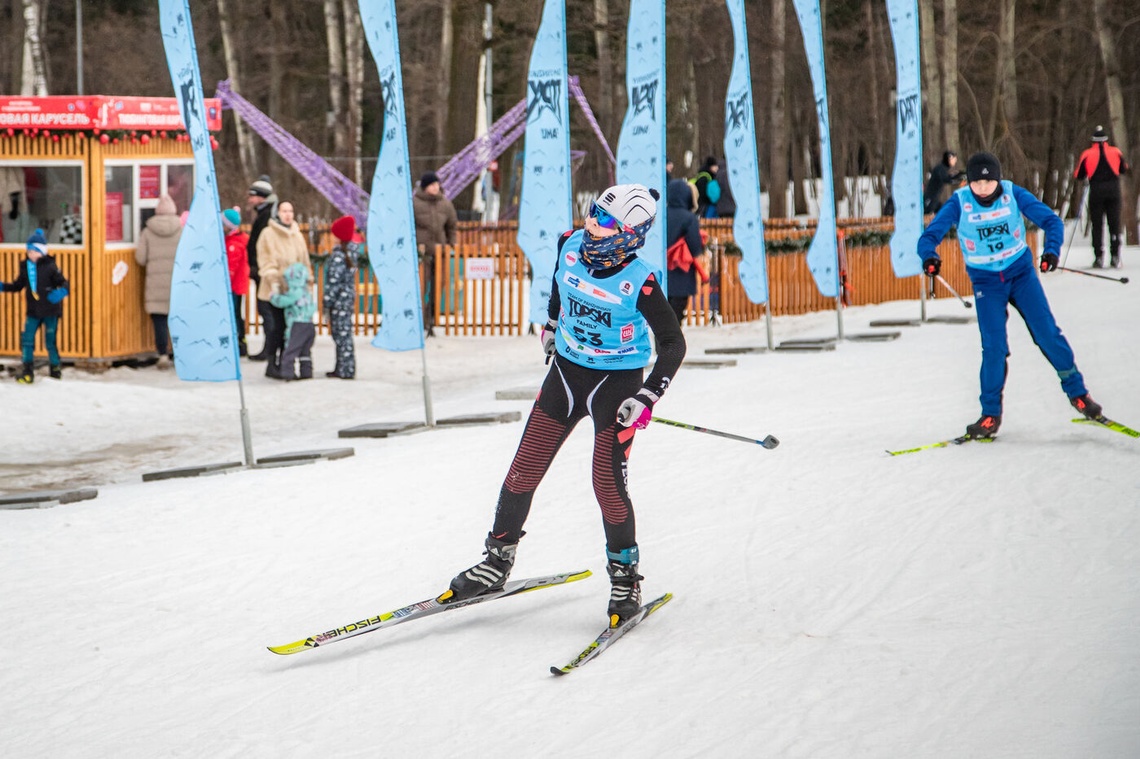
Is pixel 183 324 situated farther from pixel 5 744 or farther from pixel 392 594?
pixel 5 744

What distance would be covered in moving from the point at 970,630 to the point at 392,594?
2467 millimetres

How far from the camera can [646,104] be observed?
12.9 m

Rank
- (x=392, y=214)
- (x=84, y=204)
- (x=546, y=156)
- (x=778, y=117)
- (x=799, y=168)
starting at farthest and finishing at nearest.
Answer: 1. (x=799, y=168)
2. (x=778, y=117)
3. (x=84, y=204)
4. (x=546, y=156)
5. (x=392, y=214)

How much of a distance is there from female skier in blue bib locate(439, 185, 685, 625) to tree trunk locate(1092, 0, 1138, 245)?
19883 mm

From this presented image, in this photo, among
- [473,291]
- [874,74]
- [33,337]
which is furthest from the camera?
[874,74]

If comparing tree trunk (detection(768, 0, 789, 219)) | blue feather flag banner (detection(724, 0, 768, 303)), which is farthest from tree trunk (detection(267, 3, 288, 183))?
blue feather flag banner (detection(724, 0, 768, 303))

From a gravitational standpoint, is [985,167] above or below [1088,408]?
above

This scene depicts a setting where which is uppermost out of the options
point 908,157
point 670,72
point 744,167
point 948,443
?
point 670,72

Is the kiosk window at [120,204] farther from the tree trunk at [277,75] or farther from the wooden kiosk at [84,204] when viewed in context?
the tree trunk at [277,75]

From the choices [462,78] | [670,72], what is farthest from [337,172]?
[670,72]

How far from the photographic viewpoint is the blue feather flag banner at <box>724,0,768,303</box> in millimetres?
13805

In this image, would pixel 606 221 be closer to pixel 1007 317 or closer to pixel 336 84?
pixel 1007 317

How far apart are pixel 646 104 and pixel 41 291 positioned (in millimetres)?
5983

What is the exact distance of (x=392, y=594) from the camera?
6312 mm
